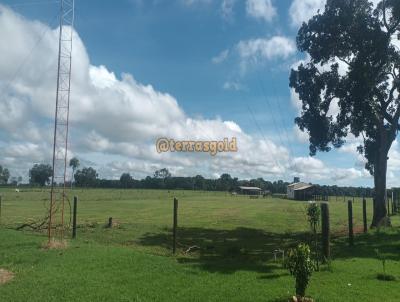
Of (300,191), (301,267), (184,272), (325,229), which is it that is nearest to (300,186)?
(300,191)

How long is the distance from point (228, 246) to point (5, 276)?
9126mm

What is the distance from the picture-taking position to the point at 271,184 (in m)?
170

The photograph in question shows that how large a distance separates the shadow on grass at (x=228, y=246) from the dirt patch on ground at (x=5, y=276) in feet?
15.9

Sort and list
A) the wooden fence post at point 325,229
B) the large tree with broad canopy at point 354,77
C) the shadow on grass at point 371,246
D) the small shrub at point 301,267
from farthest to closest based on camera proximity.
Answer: the large tree with broad canopy at point 354,77 → the shadow on grass at point 371,246 → the wooden fence post at point 325,229 → the small shrub at point 301,267

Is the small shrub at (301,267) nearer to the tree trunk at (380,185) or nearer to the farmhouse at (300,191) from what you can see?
the tree trunk at (380,185)

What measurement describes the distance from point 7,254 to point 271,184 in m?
158

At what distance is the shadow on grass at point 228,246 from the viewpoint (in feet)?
45.3

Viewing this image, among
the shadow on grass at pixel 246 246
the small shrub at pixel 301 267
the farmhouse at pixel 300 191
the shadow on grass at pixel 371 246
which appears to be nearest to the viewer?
the small shrub at pixel 301 267

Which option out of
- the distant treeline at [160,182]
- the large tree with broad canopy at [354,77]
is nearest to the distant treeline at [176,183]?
the distant treeline at [160,182]

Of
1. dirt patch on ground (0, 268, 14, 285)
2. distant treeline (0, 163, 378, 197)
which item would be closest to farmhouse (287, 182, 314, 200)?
distant treeline (0, 163, 378, 197)

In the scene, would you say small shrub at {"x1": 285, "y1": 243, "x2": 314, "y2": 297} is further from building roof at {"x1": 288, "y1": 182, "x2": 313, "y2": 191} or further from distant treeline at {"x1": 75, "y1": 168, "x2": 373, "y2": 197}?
distant treeline at {"x1": 75, "y1": 168, "x2": 373, "y2": 197}

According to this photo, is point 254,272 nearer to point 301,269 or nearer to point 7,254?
point 301,269

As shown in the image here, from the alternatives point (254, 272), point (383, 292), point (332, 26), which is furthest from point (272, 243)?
point (332, 26)

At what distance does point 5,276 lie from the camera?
40.5 feet
